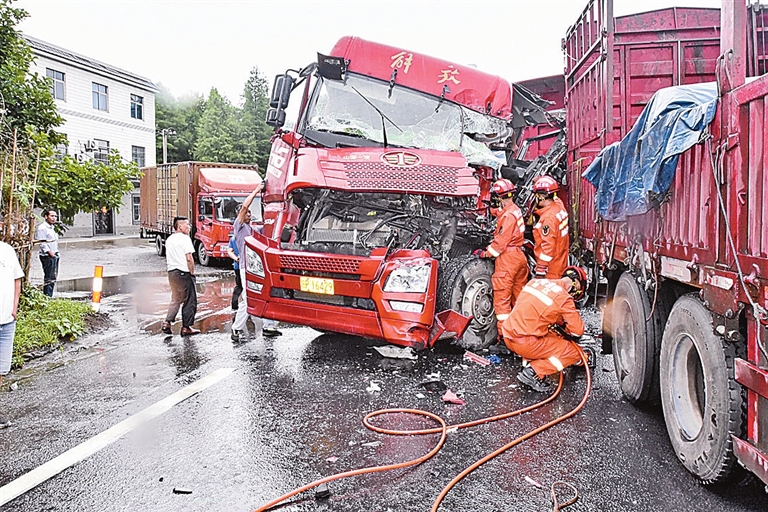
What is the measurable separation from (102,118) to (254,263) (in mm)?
30250

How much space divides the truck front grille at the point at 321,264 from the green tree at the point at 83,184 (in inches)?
159

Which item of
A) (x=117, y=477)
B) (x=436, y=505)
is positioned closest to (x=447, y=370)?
(x=436, y=505)

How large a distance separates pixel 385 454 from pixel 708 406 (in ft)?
6.05

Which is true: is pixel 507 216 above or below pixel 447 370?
above

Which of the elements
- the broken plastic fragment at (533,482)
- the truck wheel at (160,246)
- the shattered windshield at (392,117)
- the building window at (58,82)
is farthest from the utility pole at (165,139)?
the broken plastic fragment at (533,482)

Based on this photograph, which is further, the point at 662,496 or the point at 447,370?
the point at 447,370

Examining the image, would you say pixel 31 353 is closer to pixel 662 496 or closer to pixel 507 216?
pixel 507 216

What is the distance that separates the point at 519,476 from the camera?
11.2ft

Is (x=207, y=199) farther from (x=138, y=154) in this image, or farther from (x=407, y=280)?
(x=138, y=154)

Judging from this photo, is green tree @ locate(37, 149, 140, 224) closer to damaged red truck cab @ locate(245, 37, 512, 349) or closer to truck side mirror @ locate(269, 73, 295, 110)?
damaged red truck cab @ locate(245, 37, 512, 349)

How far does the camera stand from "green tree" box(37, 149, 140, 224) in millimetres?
8062

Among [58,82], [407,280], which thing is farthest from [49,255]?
[58,82]

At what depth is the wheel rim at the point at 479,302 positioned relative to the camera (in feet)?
20.2

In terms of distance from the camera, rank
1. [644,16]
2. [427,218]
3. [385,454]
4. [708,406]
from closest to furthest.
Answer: [708,406] → [385,454] → [644,16] → [427,218]
